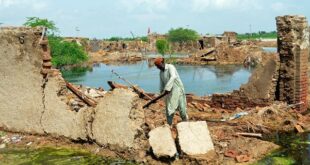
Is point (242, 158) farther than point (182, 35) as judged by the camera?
No

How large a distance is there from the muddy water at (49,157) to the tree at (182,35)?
227 feet

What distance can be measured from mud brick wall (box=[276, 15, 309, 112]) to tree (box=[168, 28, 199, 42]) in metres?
66.3

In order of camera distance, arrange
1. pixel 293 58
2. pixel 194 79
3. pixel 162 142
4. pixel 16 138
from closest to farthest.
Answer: pixel 162 142 < pixel 16 138 < pixel 293 58 < pixel 194 79

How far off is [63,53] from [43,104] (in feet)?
108

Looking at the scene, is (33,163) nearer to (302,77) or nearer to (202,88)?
(302,77)

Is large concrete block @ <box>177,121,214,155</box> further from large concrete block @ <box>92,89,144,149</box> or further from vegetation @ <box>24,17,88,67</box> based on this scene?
vegetation @ <box>24,17,88,67</box>

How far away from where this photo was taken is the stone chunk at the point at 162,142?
7.23 meters

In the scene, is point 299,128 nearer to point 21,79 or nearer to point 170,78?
point 170,78

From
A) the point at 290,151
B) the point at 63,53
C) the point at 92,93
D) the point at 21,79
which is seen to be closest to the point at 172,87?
the point at 290,151

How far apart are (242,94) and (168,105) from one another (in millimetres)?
4160

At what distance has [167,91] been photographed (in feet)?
25.6

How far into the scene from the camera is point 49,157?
8102 mm

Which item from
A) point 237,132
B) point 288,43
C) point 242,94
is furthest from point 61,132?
point 288,43

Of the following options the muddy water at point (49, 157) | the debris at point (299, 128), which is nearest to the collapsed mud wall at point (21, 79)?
the muddy water at point (49, 157)
